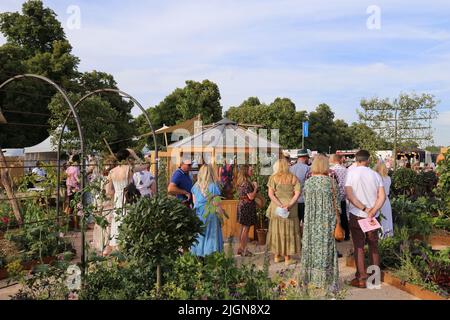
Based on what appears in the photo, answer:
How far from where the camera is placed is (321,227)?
5371mm

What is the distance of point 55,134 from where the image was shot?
2139 cm

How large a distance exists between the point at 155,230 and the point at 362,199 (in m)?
2.63

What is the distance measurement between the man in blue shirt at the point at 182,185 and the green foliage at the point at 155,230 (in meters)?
2.41

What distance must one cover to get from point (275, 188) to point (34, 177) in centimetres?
517

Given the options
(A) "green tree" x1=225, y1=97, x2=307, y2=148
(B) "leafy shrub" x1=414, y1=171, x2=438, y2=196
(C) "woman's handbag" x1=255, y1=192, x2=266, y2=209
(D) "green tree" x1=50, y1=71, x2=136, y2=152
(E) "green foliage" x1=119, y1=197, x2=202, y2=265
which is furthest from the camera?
(A) "green tree" x1=225, y1=97, x2=307, y2=148

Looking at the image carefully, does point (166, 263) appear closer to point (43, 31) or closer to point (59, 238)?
point (59, 238)

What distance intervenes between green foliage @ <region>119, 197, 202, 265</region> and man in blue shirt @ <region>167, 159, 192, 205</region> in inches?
94.8

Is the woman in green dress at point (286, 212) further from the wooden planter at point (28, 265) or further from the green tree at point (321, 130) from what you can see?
the green tree at point (321, 130)

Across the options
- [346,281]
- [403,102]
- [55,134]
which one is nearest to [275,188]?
[346,281]

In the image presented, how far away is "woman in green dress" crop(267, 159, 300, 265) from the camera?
671 centimetres

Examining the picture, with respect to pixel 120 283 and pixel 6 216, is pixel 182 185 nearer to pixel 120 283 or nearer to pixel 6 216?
pixel 120 283

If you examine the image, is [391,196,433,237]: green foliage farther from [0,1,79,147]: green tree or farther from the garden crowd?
[0,1,79,147]: green tree

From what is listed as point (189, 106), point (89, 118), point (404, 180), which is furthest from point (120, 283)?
point (189, 106)

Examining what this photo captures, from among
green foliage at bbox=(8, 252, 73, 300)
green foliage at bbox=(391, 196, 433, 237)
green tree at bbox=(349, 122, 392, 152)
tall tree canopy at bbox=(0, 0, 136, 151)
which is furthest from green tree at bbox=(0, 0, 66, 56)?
green foliage at bbox=(8, 252, 73, 300)
